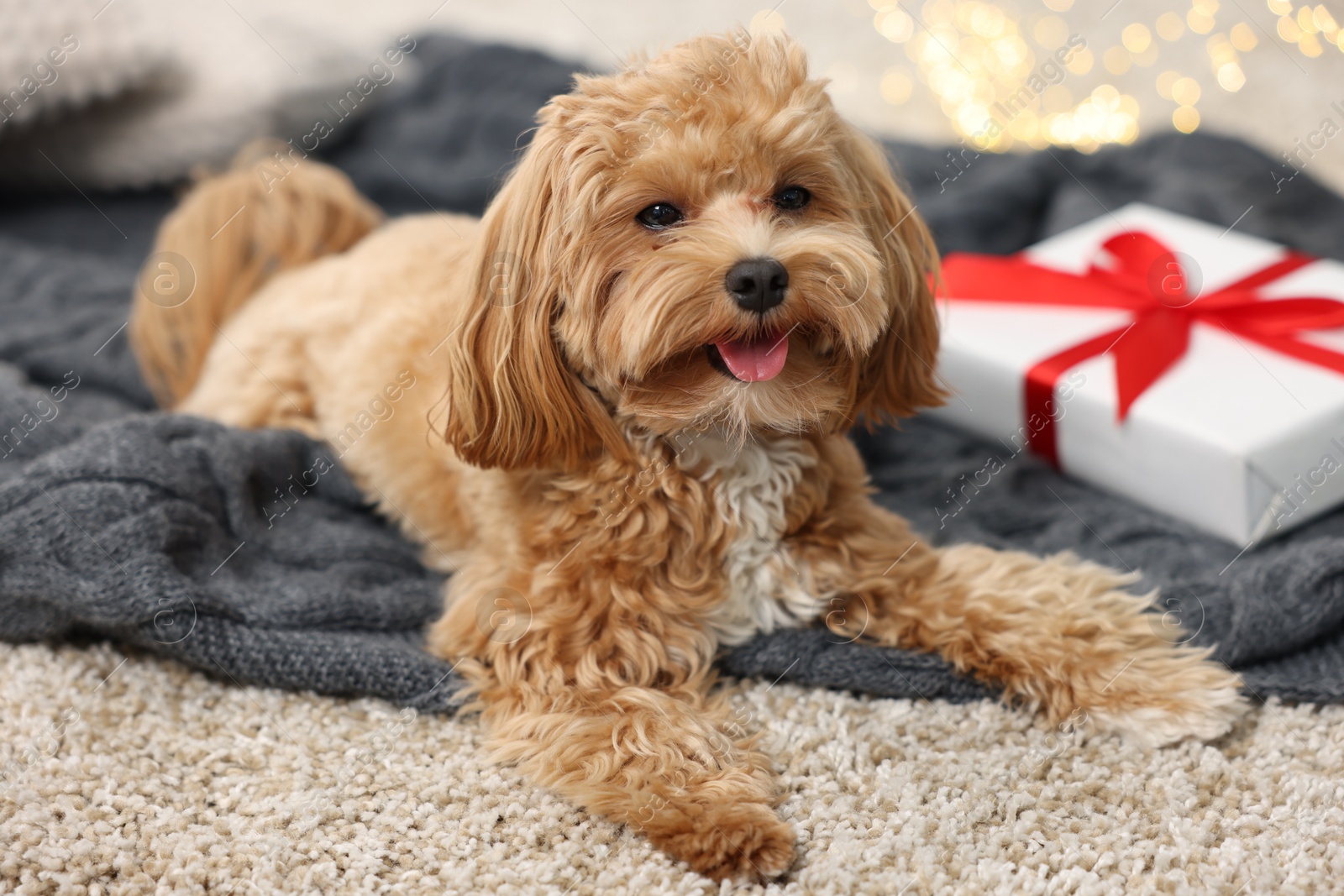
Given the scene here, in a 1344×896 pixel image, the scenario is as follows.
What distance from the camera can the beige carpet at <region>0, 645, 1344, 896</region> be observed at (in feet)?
5.10

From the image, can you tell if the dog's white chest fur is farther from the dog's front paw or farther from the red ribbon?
the red ribbon

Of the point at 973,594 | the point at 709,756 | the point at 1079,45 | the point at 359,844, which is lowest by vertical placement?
the point at 359,844

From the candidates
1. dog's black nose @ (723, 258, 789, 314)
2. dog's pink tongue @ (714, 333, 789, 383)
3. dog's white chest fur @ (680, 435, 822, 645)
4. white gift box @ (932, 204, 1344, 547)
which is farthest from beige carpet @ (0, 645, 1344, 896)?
dog's black nose @ (723, 258, 789, 314)

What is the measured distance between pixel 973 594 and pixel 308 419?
1503 mm

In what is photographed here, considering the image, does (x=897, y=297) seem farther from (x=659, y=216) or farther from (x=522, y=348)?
(x=522, y=348)

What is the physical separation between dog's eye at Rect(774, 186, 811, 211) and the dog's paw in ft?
2.90

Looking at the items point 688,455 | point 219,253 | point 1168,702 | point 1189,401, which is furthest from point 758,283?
point 219,253

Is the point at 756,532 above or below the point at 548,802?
above

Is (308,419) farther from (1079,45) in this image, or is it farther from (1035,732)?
(1079,45)

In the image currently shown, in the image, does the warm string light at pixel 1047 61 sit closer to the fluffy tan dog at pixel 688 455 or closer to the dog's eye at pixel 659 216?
the fluffy tan dog at pixel 688 455

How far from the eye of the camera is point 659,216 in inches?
63.9

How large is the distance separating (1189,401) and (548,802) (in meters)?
1.43

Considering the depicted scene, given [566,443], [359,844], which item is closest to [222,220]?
[566,443]

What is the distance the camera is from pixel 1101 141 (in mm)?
3590
